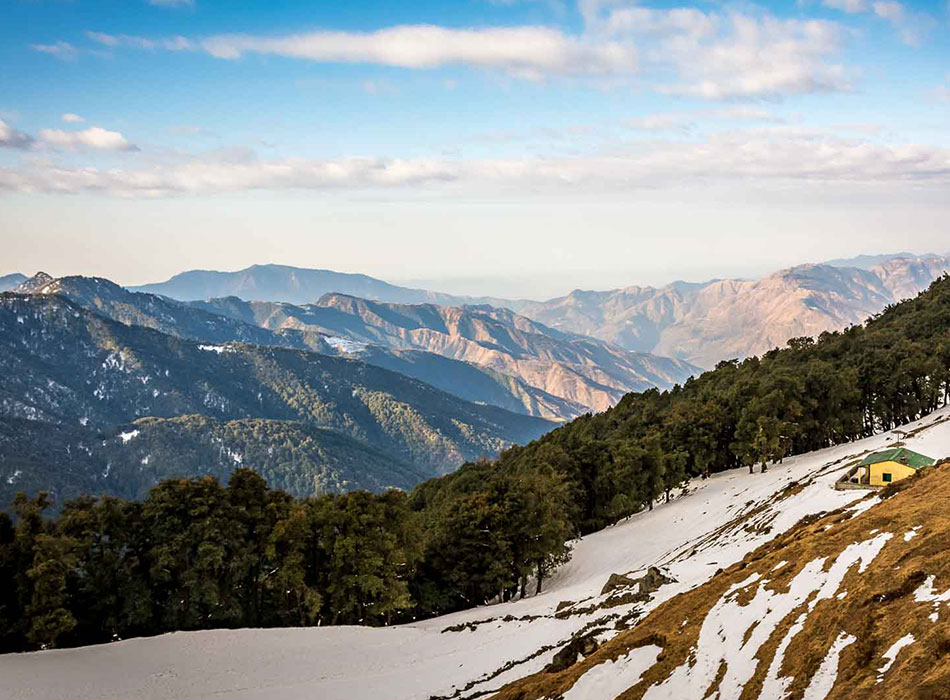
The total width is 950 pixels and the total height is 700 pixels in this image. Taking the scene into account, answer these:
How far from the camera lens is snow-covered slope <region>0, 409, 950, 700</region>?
41.4 meters

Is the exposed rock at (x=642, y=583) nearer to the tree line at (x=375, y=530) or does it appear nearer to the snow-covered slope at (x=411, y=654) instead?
the snow-covered slope at (x=411, y=654)

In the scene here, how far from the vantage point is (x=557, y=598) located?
58.8m

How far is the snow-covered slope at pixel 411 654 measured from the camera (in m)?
41.4

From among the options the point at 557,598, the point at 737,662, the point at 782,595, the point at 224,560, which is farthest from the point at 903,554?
the point at 224,560

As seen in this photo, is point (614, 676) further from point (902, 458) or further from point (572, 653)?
point (902, 458)

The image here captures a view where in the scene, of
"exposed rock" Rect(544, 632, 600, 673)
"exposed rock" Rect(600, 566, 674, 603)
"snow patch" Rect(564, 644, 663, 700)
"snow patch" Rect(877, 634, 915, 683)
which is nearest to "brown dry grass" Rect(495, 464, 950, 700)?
"snow patch" Rect(877, 634, 915, 683)

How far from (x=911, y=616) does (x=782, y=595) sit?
8.52 meters

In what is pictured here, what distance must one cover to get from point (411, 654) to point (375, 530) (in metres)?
13.0

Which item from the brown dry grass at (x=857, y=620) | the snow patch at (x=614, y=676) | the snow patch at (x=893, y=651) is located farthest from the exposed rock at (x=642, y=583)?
the snow patch at (x=893, y=651)

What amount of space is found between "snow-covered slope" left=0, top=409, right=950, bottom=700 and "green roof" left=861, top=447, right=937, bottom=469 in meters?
4.48

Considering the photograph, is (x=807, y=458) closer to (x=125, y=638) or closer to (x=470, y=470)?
(x=470, y=470)

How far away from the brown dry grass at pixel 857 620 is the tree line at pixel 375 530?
27.6 m

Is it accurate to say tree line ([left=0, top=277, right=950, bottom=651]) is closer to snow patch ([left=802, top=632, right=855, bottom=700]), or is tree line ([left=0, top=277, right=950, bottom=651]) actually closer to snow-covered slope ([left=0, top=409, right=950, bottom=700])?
snow-covered slope ([left=0, top=409, right=950, bottom=700])

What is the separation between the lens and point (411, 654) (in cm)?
4944
